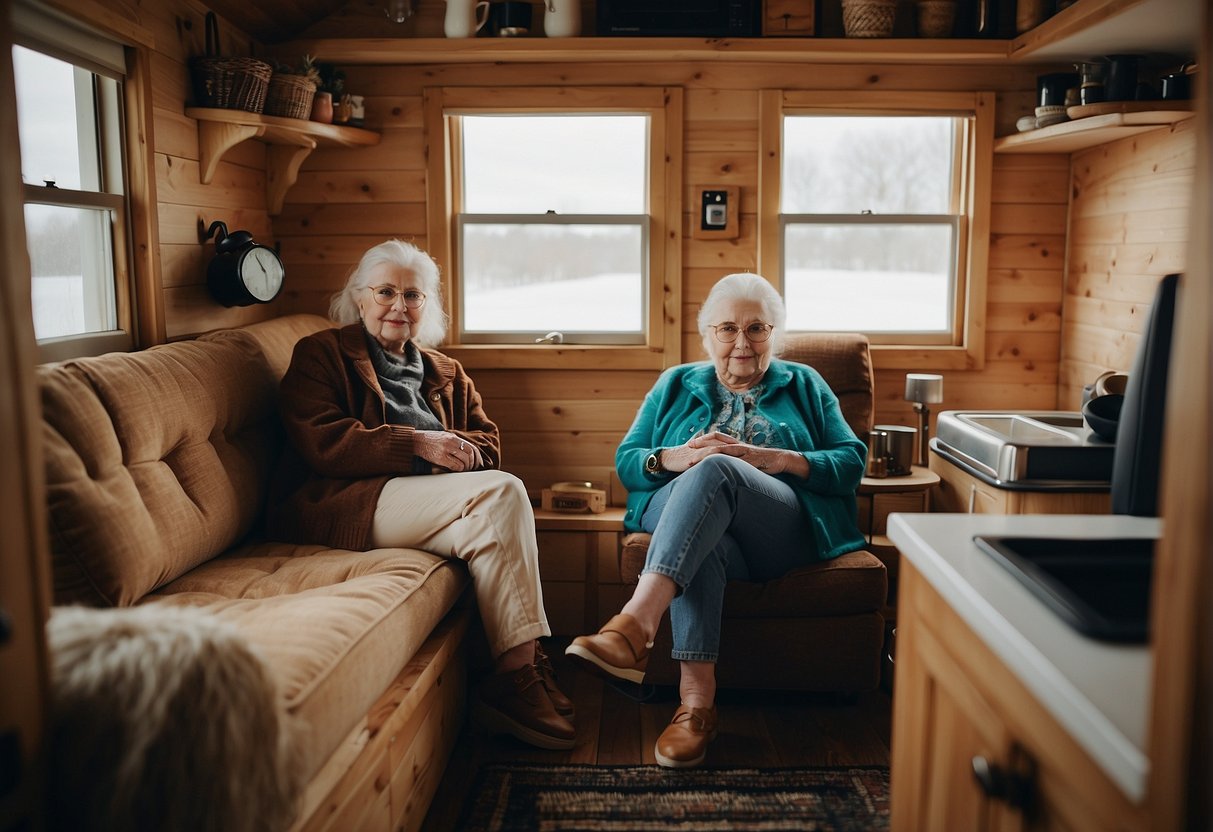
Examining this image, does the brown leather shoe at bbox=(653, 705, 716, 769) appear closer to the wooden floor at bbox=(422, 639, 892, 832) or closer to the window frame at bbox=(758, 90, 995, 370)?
the wooden floor at bbox=(422, 639, 892, 832)

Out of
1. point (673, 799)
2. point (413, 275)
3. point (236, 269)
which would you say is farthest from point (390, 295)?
point (673, 799)

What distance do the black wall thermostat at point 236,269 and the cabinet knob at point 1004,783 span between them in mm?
2519

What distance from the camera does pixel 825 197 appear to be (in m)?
3.57

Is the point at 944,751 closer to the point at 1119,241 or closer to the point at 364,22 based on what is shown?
the point at 1119,241

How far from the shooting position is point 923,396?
3.32 meters

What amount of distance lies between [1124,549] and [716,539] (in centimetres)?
135

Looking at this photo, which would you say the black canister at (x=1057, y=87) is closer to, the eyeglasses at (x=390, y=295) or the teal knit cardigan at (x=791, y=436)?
the teal knit cardigan at (x=791, y=436)

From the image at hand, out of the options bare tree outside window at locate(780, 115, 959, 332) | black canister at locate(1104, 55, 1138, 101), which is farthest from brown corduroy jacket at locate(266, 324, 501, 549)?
black canister at locate(1104, 55, 1138, 101)

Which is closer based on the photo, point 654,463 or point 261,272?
point 654,463

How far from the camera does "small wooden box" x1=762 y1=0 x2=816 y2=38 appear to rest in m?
3.36

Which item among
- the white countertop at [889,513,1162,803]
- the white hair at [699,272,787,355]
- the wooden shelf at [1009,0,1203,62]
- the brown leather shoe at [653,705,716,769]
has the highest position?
the wooden shelf at [1009,0,1203,62]

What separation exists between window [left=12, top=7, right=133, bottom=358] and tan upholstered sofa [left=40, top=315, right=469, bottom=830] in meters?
0.25

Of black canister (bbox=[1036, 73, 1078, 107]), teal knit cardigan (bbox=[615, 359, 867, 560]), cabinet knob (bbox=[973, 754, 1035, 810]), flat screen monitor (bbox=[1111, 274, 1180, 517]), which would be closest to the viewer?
cabinet knob (bbox=[973, 754, 1035, 810])

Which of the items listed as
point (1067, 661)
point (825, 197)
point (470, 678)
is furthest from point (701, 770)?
point (825, 197)
